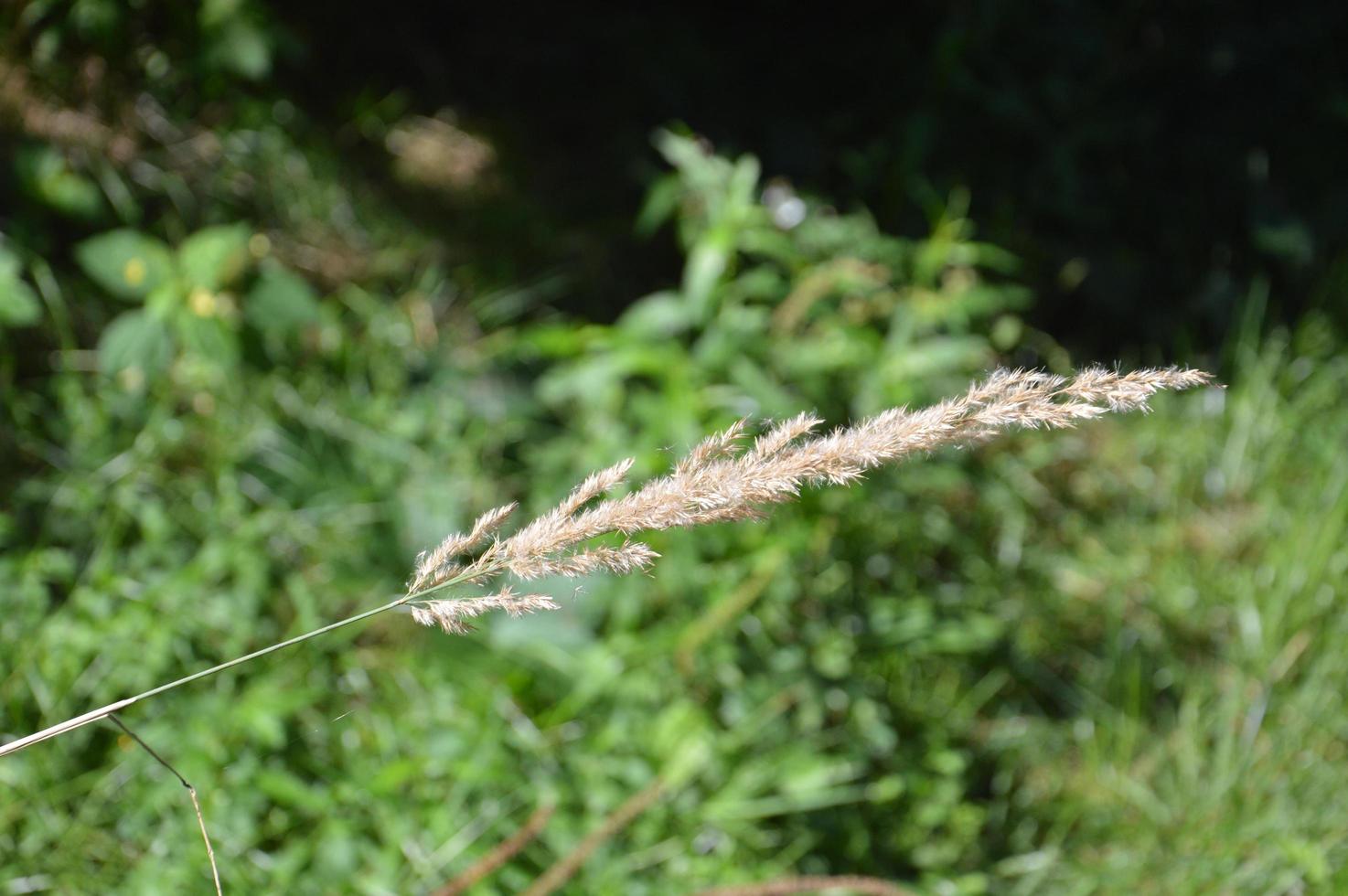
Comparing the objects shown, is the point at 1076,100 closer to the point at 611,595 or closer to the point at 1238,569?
the point at 1238,569

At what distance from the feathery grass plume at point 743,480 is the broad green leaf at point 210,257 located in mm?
1541

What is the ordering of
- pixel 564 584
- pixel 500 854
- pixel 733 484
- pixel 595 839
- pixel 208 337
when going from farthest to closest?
pixel 208 337 → pixel 564 584 → pixel 595 839 → pixel 500 854 → pixel 733 484

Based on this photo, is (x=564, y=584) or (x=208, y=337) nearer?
(x=564, y=584)

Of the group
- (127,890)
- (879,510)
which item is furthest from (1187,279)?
(127,890)

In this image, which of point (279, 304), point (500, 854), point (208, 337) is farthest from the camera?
point (279, 304)

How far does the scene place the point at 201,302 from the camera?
2.36 m

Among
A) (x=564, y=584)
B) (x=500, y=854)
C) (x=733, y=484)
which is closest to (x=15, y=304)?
(x=564, y=584)

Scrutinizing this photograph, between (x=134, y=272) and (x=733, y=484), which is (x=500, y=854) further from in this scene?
(x=134, y=272)

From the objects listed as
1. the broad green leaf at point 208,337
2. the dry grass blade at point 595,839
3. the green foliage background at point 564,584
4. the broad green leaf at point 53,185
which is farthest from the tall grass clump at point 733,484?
the broad green leaf at point 53,185

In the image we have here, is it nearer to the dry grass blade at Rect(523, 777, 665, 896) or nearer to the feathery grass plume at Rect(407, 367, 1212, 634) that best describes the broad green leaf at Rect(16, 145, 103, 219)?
the dry grass blade at Rect(523, 777, 665, 896)

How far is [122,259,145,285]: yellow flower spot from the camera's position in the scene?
2379 millimetres

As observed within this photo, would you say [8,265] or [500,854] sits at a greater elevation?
[8,265]

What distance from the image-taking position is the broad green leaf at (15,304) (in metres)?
2.23

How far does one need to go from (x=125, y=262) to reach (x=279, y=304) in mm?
317
